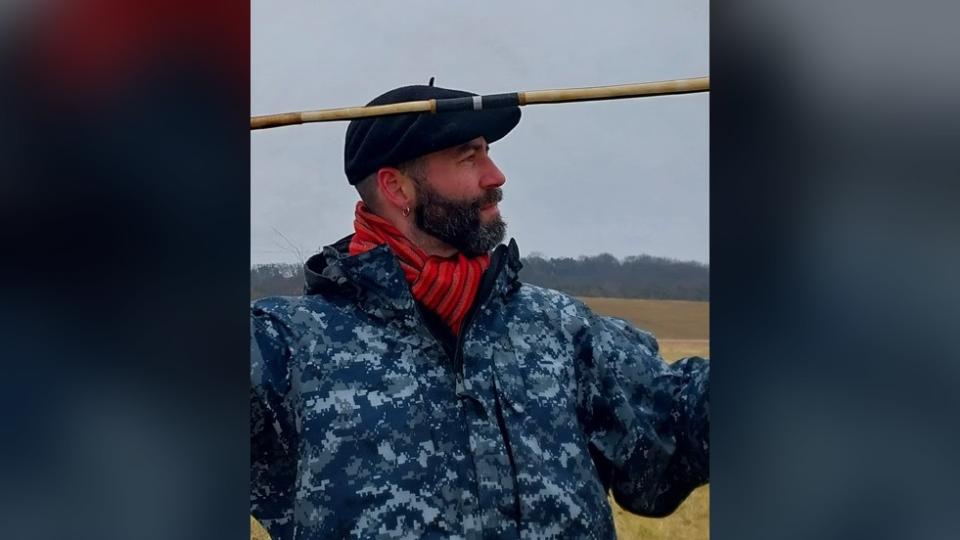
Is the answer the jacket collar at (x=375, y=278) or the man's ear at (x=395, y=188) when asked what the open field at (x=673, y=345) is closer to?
the jacket collar at (x=375, y=278)

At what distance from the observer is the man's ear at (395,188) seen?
2.90 meters

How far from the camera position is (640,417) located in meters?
2.88

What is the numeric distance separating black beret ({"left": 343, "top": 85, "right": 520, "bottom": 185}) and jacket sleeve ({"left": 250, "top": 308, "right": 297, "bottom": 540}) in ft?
1.56

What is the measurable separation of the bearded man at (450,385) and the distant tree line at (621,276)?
0.15 ft

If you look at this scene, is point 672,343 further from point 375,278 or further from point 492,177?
point 375,278

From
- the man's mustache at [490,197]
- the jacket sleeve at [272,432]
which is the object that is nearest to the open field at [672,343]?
the man's mustache at [490,197]

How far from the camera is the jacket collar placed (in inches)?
113

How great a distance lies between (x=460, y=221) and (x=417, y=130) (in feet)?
0.82

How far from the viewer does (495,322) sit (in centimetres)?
289
